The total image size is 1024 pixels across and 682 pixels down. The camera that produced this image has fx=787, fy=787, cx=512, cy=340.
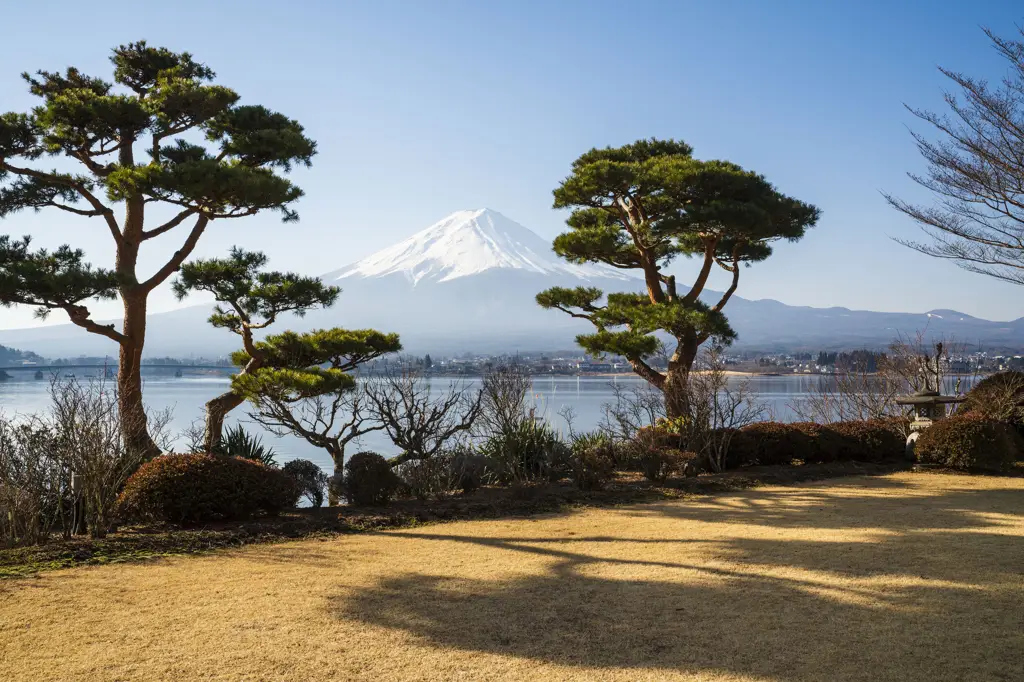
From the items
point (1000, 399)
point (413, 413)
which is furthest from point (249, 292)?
point (1000, 399)

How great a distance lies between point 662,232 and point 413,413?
5.42 m

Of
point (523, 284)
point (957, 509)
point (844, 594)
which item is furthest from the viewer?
point (523, 284)

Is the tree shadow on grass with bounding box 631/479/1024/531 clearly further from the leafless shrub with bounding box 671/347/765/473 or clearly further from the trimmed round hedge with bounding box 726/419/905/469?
the trimmed round hedge with bounding box 726/419/905/469

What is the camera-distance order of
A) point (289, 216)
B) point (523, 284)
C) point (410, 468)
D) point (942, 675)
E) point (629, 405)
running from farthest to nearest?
point (523, 284) → point (629, 405) → point (289, 216) → point (410, 468) → point (942, 675)

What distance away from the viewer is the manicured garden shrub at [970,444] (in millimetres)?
10820

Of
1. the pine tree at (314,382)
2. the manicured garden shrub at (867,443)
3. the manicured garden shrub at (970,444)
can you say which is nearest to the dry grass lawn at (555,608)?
the pine tree at (314,382)

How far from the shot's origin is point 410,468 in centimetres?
947

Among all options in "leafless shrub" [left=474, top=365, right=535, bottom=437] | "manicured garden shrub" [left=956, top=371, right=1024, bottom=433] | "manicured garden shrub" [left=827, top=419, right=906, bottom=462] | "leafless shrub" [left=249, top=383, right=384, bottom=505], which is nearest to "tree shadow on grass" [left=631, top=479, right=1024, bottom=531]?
"manicured garden shrub" [left=827, top=419, right=906, bottom=462]

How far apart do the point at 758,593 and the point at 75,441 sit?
223 inches

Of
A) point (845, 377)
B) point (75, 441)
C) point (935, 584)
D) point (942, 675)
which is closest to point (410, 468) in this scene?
point (75, 441)

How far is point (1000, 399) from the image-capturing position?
12602 millimetres

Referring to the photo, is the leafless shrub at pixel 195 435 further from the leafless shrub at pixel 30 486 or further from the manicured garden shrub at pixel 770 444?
the manicured garden shrub at pixel 770 444

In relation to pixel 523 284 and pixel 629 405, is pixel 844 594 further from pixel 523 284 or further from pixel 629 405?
pixel 523 284

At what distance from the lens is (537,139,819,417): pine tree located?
1240cm
